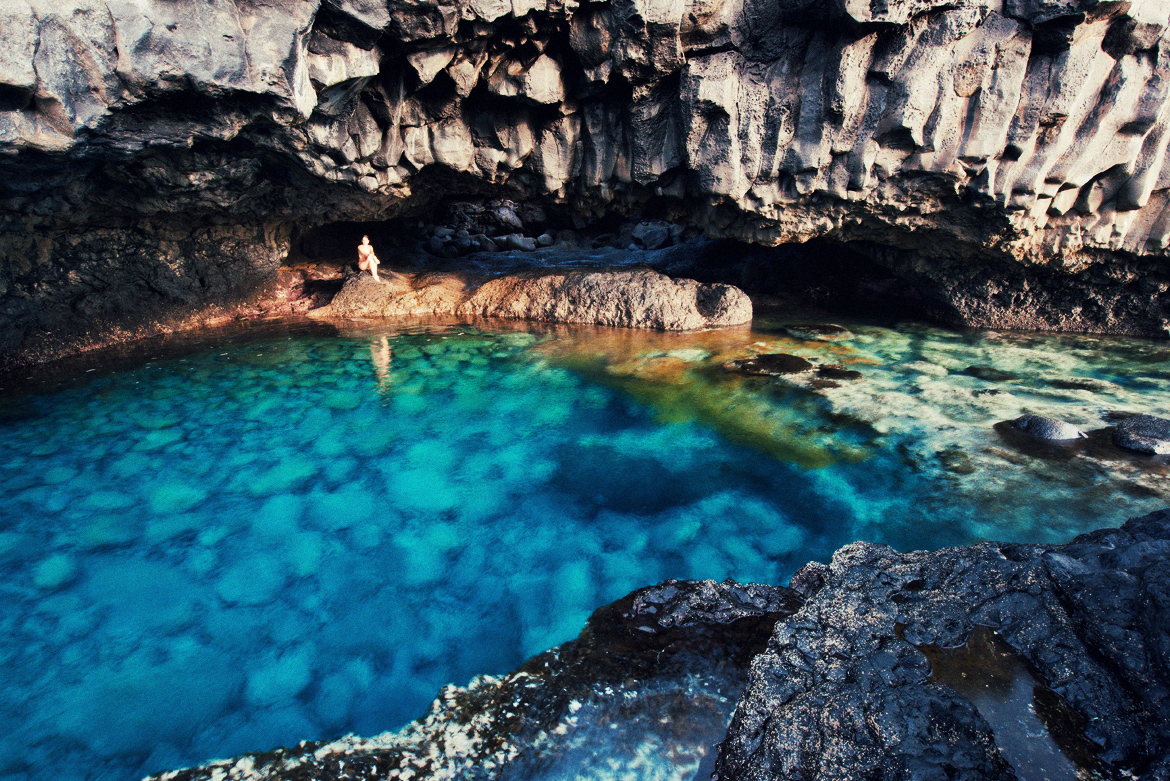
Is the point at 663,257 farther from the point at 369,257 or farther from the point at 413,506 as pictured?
the point at 413,506

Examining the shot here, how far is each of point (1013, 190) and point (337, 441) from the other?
25.9 feet

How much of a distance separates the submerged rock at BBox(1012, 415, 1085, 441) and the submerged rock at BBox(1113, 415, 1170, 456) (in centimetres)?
25

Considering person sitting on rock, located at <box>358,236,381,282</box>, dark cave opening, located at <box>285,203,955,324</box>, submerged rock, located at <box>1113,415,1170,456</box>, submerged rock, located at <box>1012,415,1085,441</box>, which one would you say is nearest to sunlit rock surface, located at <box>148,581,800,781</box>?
submerged rock, located at <box>1012,415,1085,441</box>

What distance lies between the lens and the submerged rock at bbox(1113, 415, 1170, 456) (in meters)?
4.26

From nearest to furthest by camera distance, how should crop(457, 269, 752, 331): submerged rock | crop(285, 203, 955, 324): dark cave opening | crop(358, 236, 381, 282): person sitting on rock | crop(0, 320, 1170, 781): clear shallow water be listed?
crop(0, 320, 1170, 781): clear shallow water, crop(457, 269, 752, 331): submerged rock, crop(285, 203, 955, 324): dark cave opening, crop(358, 236, 381, 282): person sitting on rock

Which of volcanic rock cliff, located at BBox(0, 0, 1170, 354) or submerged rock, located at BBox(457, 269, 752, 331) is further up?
volcanic rock cliff, located at BBox(0, 0, 1170, 354)

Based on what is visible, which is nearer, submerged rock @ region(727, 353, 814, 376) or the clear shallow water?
the clear shallow water

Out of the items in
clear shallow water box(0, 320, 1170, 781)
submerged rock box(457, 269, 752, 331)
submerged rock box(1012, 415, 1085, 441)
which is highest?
submerged rock box(457, 269, 752, 331)

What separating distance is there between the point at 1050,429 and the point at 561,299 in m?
6.49

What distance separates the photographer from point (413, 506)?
4270 mm

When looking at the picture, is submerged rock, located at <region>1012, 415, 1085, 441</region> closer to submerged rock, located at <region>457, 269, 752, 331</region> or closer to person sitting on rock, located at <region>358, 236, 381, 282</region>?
submerged rock, located at <region>457, 269, 752, 331</region>

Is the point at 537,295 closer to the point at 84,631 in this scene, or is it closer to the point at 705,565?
the point at 705,565

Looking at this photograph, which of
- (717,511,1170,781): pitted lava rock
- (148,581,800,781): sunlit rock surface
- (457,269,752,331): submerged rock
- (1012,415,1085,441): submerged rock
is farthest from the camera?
(457,269,752,331): submerged rock

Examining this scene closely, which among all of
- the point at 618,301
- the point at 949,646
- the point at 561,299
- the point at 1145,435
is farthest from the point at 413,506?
the point at 1145,435
